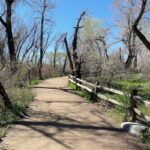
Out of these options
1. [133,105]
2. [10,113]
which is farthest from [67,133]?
[10,113]

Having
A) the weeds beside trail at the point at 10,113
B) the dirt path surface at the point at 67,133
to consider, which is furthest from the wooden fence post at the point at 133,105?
the weeds beside trail at the point at 10,113

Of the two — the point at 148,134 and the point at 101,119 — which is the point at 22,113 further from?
the point at 148,134

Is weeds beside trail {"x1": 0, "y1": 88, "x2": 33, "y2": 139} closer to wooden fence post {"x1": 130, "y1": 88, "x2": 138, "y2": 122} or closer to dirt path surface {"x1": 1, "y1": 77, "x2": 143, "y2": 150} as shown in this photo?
dirt path surface {"x1": 1, "y1": 77, "x2": 143, "y2": 150}

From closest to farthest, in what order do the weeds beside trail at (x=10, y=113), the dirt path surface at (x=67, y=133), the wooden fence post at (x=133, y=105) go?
the dirt path surface at (x=67, y=133) → the weeds beside trail at (x=10, y=113) → the wooden fence post at (x=133, y=105)

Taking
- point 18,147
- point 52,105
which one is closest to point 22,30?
point 52,105

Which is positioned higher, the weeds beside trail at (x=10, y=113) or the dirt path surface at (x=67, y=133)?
the weeds beside trail at (x=10, y=113)

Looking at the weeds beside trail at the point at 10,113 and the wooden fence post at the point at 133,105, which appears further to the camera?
the wooden fence post at the point at 133,105

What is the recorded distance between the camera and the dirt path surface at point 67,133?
857 cm

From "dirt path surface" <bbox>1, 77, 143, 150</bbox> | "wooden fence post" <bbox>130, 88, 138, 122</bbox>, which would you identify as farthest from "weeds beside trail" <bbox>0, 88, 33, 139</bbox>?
"wooden fence post" <bbox>130, 88, 138, 122</bbox>

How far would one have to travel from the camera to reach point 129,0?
2444 centimetres

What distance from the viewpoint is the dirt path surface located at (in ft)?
28.1

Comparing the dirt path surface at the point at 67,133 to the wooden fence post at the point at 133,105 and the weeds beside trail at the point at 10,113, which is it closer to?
the weeds beside trail at the point at 10,113

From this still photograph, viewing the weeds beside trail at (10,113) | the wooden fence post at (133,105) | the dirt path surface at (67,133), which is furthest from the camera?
the wooden fence post at (133,105)

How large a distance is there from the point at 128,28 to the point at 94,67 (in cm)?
822
